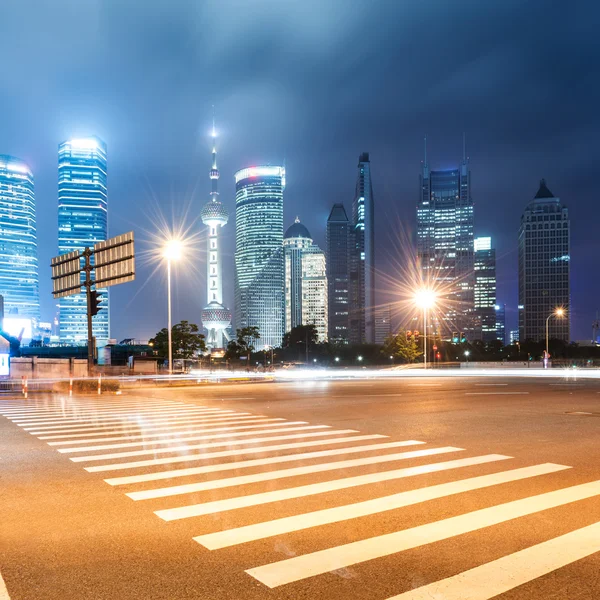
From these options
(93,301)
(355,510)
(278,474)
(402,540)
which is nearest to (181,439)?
(278,474)

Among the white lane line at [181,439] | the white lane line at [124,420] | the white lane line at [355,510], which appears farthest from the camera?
the white lane line at [124,420]

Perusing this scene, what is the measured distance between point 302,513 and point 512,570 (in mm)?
2393

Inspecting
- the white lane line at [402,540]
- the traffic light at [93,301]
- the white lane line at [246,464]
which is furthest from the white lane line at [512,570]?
the traffic light at [93,301]

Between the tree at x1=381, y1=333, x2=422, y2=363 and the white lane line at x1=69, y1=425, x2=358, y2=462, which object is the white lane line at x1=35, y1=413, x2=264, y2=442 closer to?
the white lane line at x1=69, y1=425, x2=358, y2=462

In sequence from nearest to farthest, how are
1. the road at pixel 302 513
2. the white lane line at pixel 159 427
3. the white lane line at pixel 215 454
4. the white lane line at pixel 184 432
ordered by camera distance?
the road at pixel 302 513 < the white lane line at pixel 215 454 < the white lane line at pixel 184 432 < the white lane line at pixel 159 427

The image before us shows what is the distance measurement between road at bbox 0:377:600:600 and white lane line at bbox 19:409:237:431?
690mm

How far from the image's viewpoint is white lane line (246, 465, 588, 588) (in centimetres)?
445

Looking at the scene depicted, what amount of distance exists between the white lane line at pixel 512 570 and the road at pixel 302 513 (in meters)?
0.02

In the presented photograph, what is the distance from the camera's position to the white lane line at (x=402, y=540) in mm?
4452

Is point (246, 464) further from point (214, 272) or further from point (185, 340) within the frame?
point (214, 272)

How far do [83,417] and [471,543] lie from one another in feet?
44.1

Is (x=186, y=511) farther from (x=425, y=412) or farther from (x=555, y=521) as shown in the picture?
(x=425, y=412)

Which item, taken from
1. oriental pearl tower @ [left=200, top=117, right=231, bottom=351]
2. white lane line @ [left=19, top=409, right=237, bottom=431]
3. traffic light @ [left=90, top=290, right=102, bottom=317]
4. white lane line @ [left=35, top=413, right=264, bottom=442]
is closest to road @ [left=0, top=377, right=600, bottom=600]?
white lane line @ [left=35, top=413, right=264, bottom=442]

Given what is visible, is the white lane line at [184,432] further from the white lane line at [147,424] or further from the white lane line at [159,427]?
the white lane line at [147,424]
